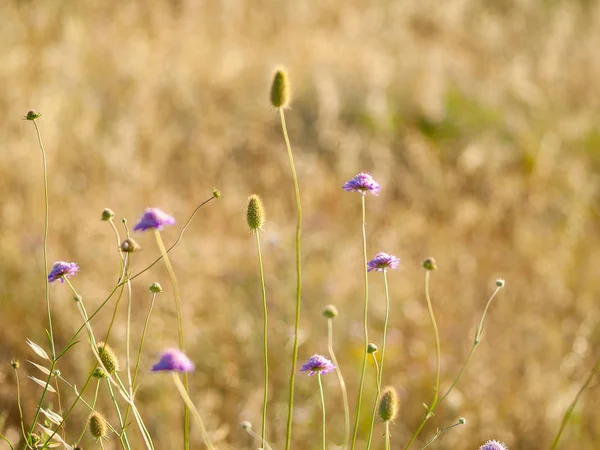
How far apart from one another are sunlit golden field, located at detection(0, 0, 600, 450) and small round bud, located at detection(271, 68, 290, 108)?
1.92 ft

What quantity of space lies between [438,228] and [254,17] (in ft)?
9.65

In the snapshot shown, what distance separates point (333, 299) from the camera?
9.09 feet

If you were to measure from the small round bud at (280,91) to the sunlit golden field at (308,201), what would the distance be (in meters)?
0.58

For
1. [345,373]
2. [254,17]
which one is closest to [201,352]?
[345,373]

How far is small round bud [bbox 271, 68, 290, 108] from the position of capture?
114cm

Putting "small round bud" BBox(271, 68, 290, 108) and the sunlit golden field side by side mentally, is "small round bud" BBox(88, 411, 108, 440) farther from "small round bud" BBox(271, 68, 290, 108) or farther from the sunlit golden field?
"small round bud" BBox(271, 68, 290, 108)

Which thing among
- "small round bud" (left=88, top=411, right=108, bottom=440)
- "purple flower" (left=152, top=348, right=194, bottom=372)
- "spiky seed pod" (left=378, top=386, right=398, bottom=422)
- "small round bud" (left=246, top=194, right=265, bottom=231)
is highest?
"small round bud" (left=246, top=194, right=265, bottom=231)

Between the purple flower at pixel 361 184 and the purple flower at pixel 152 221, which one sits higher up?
the purple flower at pixel 361 184

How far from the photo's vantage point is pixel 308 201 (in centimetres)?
358

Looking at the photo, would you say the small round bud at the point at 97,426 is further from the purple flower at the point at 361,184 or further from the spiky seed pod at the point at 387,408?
the purple flower at the point at 361,184

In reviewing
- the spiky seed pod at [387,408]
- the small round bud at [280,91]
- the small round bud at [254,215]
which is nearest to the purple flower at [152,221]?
the small round bud at [254,215]

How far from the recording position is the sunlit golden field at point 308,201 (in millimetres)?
2434

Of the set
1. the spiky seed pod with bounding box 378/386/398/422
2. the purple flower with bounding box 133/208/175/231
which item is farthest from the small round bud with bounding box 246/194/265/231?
the spiky seed pod with bounding box 378/386/398/422

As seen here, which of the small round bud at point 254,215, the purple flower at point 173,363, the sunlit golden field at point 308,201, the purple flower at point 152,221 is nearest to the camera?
the purple flower at point 173,363
